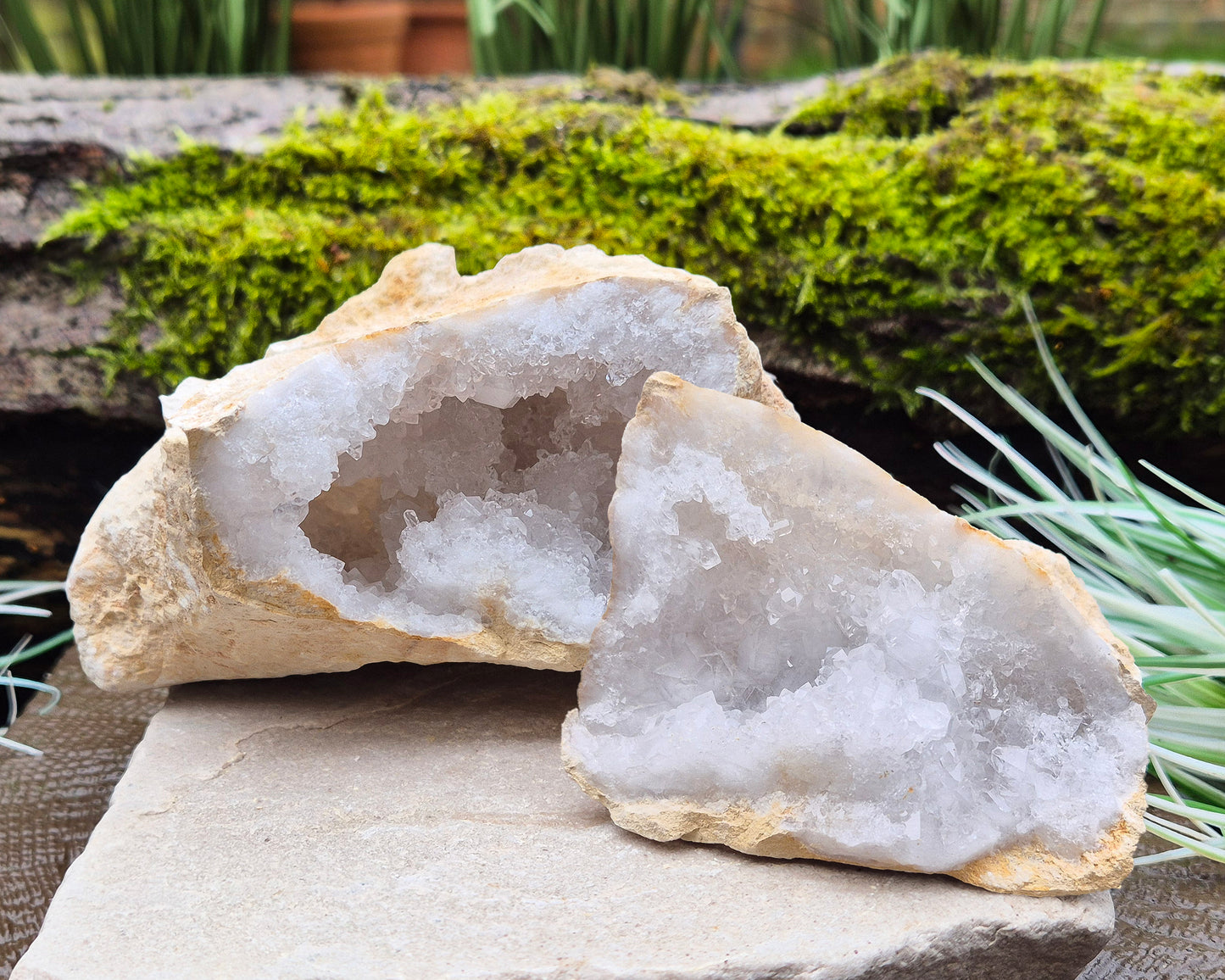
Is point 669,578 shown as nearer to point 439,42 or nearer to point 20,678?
point 20,678

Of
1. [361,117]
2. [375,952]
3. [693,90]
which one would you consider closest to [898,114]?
[693,90]

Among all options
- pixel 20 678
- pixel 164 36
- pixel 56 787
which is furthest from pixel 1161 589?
pixel 164 36

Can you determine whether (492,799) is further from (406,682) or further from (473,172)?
(473,172)

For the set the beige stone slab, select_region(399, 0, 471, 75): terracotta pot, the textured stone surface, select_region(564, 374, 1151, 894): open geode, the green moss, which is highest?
select_region(399, 0, 471, 75): terracotta pot

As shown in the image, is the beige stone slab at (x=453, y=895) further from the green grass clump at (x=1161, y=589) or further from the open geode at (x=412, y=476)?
the green grass clump at (x=1161, y=589)

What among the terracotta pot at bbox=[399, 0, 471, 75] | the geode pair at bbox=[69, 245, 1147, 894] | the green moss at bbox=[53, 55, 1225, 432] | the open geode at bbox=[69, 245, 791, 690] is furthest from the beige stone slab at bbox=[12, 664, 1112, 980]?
the terracotta pot at bbox=[399, 0, 471, 75]

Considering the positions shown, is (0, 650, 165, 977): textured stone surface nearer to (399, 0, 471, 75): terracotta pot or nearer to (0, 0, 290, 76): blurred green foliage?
(0, 0, 290, 76): blurred green foliage
